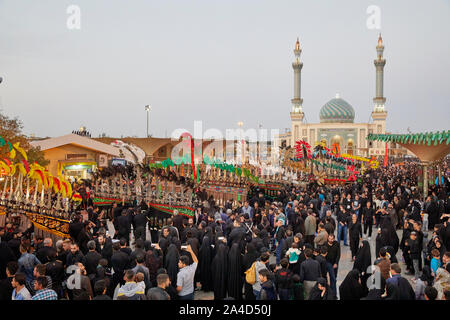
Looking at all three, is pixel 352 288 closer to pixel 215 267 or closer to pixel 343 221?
pixel 215 267

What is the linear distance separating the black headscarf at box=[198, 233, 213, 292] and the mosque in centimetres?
4222

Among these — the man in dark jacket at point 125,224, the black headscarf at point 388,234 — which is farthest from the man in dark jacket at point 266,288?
the man in dark jacket at point 125,224

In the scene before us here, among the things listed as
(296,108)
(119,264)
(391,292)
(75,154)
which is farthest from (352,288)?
(296,108)

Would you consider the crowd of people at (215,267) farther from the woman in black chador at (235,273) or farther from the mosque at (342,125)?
the mosque at (342,125)

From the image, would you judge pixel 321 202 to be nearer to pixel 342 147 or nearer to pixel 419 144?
pixel 419 144

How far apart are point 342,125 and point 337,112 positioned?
2.57 m

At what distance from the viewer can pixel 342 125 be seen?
49.5 m

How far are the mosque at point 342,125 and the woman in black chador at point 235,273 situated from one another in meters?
42.9

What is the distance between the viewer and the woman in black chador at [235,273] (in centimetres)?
654

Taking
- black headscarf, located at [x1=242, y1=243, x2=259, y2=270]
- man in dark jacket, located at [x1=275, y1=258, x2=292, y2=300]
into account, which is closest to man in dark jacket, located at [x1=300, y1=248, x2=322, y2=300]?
man in dark jacket, located at [x1=275, y1=258, x2=292, y2=300]

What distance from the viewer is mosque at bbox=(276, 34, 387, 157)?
49.3 m

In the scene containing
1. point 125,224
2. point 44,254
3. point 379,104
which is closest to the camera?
point 44,254

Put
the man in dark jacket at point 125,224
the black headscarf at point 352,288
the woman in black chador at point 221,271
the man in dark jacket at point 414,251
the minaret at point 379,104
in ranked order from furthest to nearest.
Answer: the minaret at point 379,104 → the man in dark jacket at point 125,224 → the man in dark jacket at point 414,251 → the woman in black chador at point 221,271 → the black headscarf at point 352,288

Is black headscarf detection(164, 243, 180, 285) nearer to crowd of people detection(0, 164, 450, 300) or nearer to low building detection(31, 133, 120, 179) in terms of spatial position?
crowd of people detection(0, 164, 450, 300)
